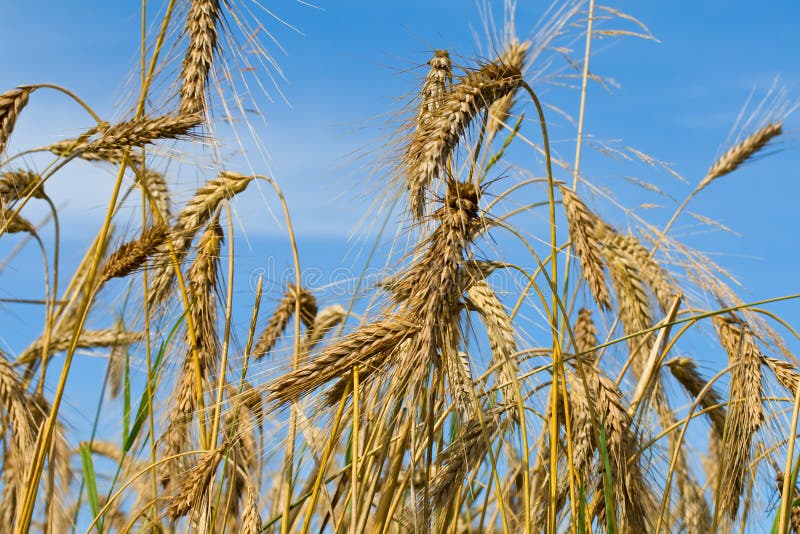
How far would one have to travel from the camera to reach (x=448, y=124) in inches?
71.2

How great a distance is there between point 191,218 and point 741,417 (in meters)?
1.80

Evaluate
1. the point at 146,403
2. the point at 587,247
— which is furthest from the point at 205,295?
the point at 587,247

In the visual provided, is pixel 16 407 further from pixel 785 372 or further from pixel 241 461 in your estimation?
pixel 785 372

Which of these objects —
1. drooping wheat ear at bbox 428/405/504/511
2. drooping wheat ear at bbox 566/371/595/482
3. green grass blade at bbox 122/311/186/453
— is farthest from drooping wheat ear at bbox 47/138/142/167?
drooping wheat ear at bbox 566/371/595/482

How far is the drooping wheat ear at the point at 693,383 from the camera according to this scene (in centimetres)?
295

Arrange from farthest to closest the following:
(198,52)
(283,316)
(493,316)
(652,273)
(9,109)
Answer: (283,316) → (652,273) → (198,52) → (9,109) → (493,316)

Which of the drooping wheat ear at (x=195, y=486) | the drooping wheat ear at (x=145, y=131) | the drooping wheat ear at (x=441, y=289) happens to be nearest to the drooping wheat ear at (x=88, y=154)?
the drooping wheat ear at (x=145, y=131)

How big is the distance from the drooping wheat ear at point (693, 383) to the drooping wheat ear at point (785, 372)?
22.8 inches

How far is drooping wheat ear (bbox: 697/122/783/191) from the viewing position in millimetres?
3809

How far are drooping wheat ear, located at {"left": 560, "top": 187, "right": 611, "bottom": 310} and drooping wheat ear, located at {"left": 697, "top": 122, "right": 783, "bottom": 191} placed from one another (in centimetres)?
189

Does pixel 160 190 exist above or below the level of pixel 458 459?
above

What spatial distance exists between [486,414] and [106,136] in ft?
4.27

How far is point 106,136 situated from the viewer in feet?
7.18

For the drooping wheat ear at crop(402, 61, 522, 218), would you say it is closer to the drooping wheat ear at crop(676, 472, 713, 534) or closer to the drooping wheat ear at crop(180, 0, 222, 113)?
the drooping wheat ear at crop(180, 0, 222, 113)
